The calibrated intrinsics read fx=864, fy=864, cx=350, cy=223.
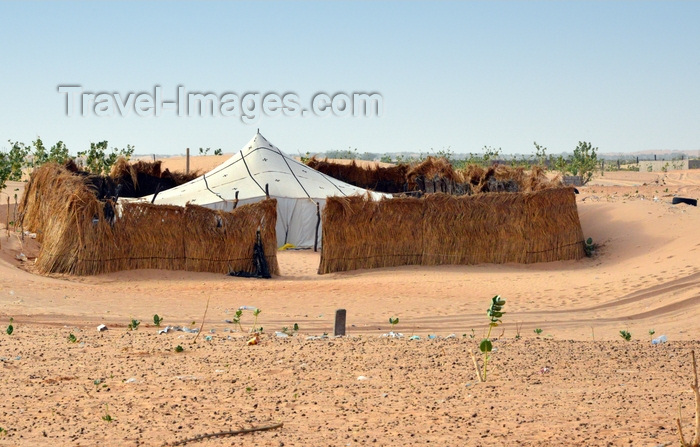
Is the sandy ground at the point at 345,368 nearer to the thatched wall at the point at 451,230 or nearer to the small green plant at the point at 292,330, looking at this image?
the small green plant at the point at 292,330

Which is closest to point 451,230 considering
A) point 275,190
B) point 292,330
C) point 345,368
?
point 275,190

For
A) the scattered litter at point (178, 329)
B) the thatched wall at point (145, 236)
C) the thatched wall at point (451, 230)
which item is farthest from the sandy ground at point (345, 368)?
the thatched wall at point (451, 230)

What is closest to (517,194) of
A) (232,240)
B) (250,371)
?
(232,240)

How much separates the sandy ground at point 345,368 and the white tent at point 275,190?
680 centimetres

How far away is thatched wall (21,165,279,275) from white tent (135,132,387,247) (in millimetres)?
4677

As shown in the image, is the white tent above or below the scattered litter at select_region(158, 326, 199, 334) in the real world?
above

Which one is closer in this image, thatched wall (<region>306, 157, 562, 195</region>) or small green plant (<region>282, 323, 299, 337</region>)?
small green plant (<region>282, 323, 299, 337</region>)

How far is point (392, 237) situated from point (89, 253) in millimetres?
5720

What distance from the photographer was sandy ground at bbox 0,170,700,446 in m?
5.39

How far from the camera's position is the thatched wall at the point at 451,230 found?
16594 millimetres

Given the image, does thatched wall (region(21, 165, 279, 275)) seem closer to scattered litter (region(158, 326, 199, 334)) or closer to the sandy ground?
the sandy ground

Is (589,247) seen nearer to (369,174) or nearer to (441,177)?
(441,177)

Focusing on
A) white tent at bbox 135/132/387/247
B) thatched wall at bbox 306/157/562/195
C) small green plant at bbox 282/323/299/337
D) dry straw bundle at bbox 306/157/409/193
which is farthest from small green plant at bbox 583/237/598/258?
small green plant at bbox 282/323/299/337

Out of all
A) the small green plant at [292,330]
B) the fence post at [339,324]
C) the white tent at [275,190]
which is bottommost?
the small green plant at [292,330]
